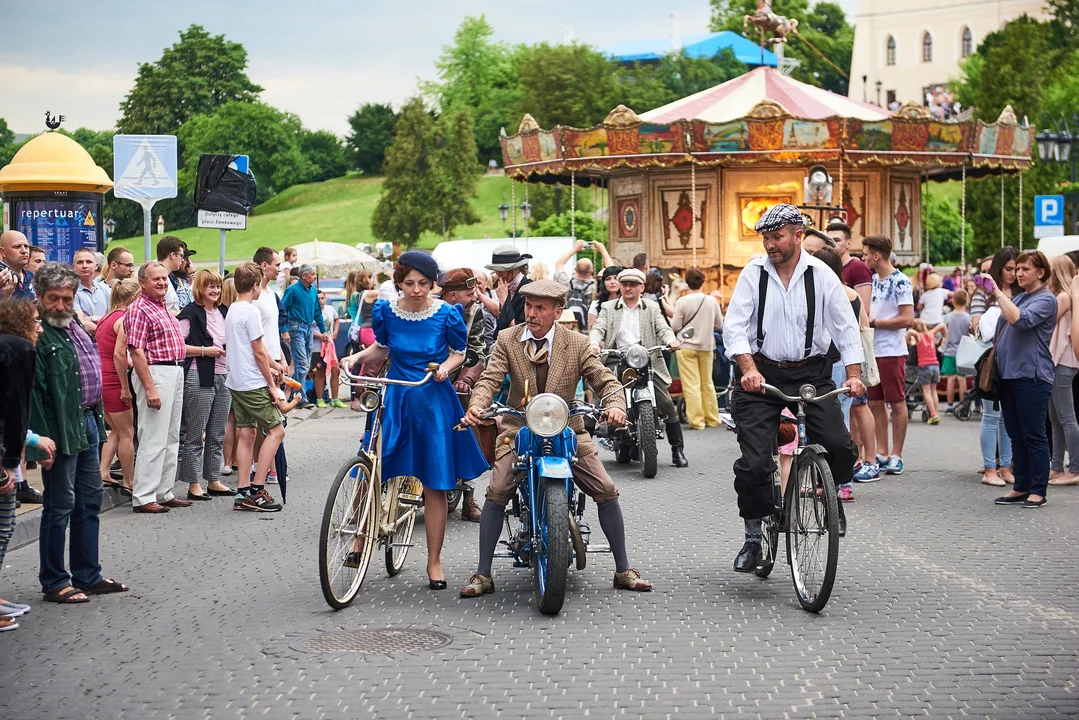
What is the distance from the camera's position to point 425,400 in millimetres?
7613

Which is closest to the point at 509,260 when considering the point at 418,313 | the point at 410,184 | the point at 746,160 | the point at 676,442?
the point at 676,442

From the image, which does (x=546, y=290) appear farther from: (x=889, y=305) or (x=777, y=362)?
(x=889, y=305)

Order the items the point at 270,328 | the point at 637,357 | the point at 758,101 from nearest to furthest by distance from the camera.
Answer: the point at 270,328
the point at 637,357
the point at 758,101

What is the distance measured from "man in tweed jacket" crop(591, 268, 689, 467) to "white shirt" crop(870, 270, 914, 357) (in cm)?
223

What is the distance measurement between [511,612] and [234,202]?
34.7 feet

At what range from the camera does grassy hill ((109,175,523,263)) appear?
3265 inches

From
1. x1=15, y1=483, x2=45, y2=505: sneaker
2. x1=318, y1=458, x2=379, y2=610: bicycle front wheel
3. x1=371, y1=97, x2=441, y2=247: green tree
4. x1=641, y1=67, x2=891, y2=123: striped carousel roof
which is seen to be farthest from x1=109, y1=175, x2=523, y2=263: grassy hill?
x1=318, y1=458, x2=379, y2=610: bicycle front wheel

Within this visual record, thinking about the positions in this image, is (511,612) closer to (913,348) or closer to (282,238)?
(913,348)

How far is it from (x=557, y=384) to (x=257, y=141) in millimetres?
93064

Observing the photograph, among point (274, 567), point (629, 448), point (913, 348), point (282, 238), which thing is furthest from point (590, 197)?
point (274, 567)

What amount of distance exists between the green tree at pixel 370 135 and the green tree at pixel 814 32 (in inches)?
1009

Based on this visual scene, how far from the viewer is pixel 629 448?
1363cm

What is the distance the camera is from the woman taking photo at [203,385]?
11.5 m

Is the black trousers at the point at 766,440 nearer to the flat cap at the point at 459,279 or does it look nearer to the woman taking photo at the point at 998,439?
the flat cap at the point at 459,279
